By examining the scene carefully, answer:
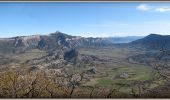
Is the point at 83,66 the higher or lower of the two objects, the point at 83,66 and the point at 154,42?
the lower

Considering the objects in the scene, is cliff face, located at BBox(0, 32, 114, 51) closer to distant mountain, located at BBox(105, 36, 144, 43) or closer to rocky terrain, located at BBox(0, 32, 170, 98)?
rocky terrain, located at BBox(0, 32, 170, 98)

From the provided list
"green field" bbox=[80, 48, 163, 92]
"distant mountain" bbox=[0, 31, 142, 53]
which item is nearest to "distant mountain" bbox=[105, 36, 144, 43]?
Result: "distant mountain" bbox=[0, 31, 142, 53]

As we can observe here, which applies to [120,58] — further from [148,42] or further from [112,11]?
[112,11]

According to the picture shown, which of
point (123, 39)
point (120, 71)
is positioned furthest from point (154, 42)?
point (120, 71)

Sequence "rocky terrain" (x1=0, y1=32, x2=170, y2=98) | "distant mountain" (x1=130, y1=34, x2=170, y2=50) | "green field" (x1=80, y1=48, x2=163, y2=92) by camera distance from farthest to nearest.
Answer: "green field" (x1=80, y1=48, x2=163, y2=92)
"distant mountain" (x1=130, y1=34, x2=170, y2=50)
"rocky terrain" (x1=0, y1=32, x2=170, y2=98)

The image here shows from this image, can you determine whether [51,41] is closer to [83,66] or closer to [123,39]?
[83,66]

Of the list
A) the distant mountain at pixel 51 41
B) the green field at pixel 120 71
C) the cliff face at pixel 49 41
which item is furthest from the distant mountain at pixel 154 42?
the cliff face at pixel 49 41

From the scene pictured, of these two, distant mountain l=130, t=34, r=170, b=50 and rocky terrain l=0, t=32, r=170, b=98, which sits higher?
distant mountain l=130, t=34, r=170, b=50

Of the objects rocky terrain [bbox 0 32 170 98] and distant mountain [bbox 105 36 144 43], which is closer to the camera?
rocky terrain [bbox 0 32 170 98]
